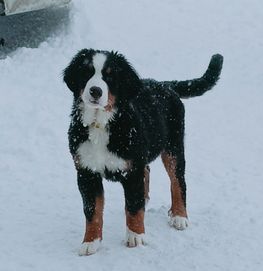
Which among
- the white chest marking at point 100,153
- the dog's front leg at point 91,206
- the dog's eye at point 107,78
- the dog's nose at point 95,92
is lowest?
the dog's front leg at point 91,206

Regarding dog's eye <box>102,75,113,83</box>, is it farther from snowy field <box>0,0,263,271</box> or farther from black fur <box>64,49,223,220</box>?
snowy field <box>0,0,263,271</box>

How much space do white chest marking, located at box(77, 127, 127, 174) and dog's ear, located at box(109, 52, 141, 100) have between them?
1.03 ft

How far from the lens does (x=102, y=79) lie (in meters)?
4.45

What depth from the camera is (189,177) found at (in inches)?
273

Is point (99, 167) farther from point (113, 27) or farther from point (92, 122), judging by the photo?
point (113, 27)

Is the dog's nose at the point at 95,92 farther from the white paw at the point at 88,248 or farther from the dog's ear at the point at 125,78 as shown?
the white paw at the point at 88,248

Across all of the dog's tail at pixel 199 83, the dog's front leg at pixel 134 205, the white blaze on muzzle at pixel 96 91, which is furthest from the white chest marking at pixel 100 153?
the dog's tail at pixel 199 83

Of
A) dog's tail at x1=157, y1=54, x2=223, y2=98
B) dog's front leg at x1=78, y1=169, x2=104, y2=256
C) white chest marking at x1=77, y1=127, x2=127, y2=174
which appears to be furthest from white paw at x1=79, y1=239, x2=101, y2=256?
dog's tail at x1=157, y1=54, x2=223, y2=98

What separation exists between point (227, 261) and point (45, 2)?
6.35 metres

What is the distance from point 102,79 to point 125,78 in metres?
0.25

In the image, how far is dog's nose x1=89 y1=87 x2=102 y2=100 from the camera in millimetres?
4324

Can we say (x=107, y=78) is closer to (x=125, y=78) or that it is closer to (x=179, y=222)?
(x=125, y=78)

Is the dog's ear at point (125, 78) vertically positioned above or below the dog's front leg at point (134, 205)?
above

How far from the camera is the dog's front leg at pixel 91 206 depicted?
4.83 meters
